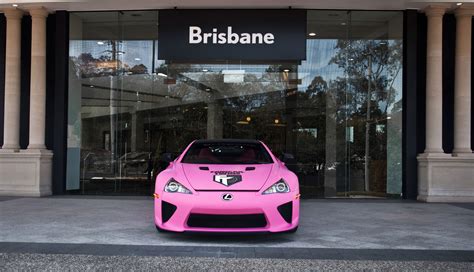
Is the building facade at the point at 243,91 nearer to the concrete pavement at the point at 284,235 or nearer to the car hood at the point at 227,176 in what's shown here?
the concrete pavement at the point at 284,235

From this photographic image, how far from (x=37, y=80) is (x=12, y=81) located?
63 centimetres

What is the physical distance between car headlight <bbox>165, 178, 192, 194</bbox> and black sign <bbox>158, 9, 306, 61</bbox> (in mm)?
5919

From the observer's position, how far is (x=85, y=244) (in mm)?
6352

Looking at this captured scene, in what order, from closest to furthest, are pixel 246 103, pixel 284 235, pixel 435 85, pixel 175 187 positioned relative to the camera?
pixel 175 187 < pixel 284 235 < pixel 435 85 < pixel 246 103

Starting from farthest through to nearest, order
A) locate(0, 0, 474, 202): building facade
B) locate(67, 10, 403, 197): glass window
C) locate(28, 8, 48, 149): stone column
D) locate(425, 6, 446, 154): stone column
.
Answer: locate(67, 10, 403, 197): glass window → locate(28, 8, 48, 149): stone column → locate(0, 0, 474, 202): building facade → locate(425, 6, 446, 154): stone column

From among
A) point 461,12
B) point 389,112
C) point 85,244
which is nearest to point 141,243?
point 85,244

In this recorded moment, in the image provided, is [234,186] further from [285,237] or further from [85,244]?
[85,244]

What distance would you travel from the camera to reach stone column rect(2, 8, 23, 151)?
476 inches

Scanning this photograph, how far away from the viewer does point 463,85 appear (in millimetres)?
11727

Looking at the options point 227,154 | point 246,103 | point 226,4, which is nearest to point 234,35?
point 226,4

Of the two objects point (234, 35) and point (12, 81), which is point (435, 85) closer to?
point (234, 35)

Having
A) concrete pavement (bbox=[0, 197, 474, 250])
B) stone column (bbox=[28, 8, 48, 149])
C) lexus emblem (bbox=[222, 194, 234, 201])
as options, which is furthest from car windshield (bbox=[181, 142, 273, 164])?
stone column (bbox=[28, 8, 48, 149])

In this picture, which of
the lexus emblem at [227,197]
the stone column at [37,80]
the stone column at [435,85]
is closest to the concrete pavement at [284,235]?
the lexus emblem at [227,197]

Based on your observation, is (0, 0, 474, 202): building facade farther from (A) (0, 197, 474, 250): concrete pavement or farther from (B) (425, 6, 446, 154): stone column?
(A) (0, 197, 474, 250): concrete pavement
